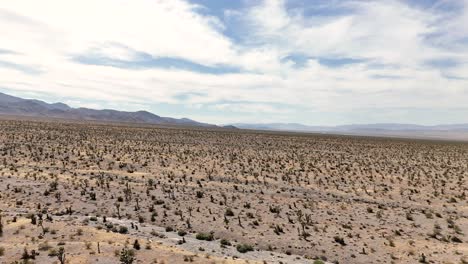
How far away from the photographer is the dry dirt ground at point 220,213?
17.2 meters

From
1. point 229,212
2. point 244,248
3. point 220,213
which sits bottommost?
point 244,248

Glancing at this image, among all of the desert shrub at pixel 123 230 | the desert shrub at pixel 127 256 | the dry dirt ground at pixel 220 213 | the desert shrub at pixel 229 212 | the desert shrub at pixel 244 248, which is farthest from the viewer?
the desert shrub at pixel 229 212

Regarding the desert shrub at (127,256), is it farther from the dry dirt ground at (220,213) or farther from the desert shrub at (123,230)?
the desert shrub at (123,230)

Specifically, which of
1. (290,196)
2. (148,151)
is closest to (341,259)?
(290,196)

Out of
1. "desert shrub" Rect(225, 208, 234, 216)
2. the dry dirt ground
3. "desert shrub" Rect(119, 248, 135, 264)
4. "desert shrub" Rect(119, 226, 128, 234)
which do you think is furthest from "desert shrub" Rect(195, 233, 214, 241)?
"desert shrub" Rect(119, 248, 135, 264)

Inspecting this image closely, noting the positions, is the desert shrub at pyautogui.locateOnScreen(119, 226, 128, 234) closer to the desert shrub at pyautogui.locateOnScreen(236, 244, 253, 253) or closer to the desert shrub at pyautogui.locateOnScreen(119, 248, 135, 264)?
the desert shrub at pyautogui.locateOnScreen(119, 248, 135, 264)

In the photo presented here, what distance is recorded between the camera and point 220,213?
23.4 meters

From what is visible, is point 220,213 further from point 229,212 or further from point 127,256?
point 127,256

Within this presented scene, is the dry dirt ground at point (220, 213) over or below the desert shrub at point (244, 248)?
over

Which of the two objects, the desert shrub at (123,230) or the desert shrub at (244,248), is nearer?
the desert shrub at (244,248)

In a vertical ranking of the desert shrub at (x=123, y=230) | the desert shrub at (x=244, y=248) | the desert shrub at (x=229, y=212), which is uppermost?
the desert shrub at (x=229, y=212)

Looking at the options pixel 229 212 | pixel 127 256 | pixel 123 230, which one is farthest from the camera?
pixel 229 212

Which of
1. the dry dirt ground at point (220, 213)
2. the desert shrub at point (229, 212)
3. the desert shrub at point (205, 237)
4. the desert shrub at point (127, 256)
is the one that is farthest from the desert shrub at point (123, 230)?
the desert shrub at point (229, 212)

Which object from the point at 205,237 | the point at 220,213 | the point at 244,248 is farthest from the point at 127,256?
the point at 220,213
